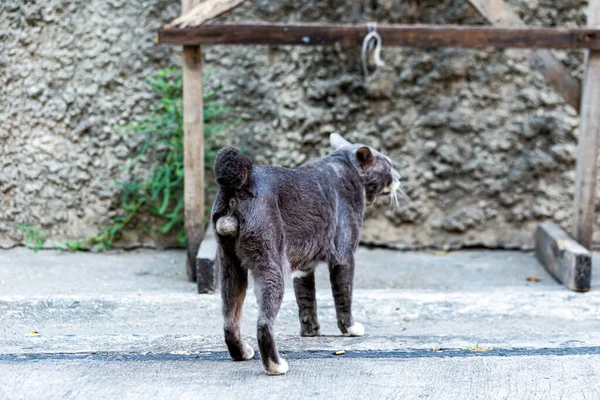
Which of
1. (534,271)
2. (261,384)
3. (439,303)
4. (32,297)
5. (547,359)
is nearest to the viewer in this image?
(261,384)

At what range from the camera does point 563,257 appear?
17.8 ft

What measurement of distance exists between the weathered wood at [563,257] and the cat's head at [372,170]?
5.73ft

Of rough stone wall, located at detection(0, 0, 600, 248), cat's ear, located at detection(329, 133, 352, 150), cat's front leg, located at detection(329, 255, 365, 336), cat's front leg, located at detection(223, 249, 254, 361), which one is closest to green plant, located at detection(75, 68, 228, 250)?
rough stone wall, located at detection(0, 0, 600, 248)

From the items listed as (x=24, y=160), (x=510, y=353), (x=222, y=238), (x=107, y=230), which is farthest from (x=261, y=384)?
(x=24, y=160)

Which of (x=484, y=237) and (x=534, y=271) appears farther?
(x=484, y=237)

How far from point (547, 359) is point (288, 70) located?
142 inches

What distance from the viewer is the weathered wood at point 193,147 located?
17.0 ft

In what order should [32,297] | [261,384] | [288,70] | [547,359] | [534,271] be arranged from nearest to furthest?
[261,384] → [547,359] → [32,297] → [534,271] → [288,70]

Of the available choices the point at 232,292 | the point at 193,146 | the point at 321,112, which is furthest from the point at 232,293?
the point at 321,112

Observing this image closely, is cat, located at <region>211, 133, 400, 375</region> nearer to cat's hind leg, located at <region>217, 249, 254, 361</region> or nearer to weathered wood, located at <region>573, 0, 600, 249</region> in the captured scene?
cat's hind leg, located at <region>217, 249, 254, 361</region>

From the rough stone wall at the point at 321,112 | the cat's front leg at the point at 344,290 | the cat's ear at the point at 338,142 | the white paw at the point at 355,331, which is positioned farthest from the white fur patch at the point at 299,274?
the rough stone wall at the point at 321,112

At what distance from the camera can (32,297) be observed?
4.54m

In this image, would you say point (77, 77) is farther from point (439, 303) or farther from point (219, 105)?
point (439, 303)

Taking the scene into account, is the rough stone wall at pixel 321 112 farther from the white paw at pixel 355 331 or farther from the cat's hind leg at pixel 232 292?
the cat's hind leg at pixel 232 292
